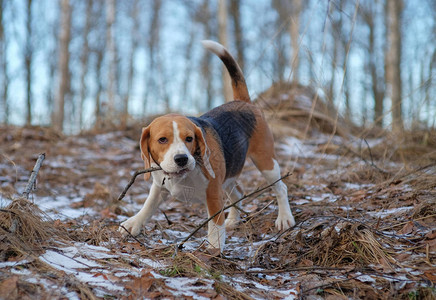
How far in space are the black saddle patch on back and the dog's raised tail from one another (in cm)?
22

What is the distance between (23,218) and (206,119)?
6.09 feet

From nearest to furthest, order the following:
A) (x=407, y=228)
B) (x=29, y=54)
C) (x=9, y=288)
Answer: (x=9, y=288) → (x=407, y=228) → (x=29, y=54)

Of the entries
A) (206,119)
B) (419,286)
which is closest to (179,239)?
(206,119)

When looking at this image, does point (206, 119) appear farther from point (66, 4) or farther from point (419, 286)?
point (66, 4)

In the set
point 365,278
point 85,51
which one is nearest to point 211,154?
point 365,278

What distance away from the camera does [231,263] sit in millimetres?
2736

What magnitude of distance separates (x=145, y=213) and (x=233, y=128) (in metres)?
1.21

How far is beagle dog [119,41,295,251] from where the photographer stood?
2.91 metres

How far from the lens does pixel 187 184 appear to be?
3.22 meters

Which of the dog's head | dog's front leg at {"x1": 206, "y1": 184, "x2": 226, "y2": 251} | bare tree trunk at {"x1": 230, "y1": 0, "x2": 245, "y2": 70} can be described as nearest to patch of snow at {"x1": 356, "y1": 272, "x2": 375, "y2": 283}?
dog's front leg at {"x1": 206, "y1": 184, "x2": 226, "y2": 251}

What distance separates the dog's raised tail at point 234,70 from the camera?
4.00 m

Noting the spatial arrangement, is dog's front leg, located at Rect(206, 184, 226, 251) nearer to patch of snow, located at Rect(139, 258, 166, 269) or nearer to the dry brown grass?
patch of snow, located at Rect(139, 258, 166, 269)

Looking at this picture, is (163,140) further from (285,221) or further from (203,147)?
(285,221)

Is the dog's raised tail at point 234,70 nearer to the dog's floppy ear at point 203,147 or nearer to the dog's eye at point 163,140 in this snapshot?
the dog's floppy ear at point 203,147
